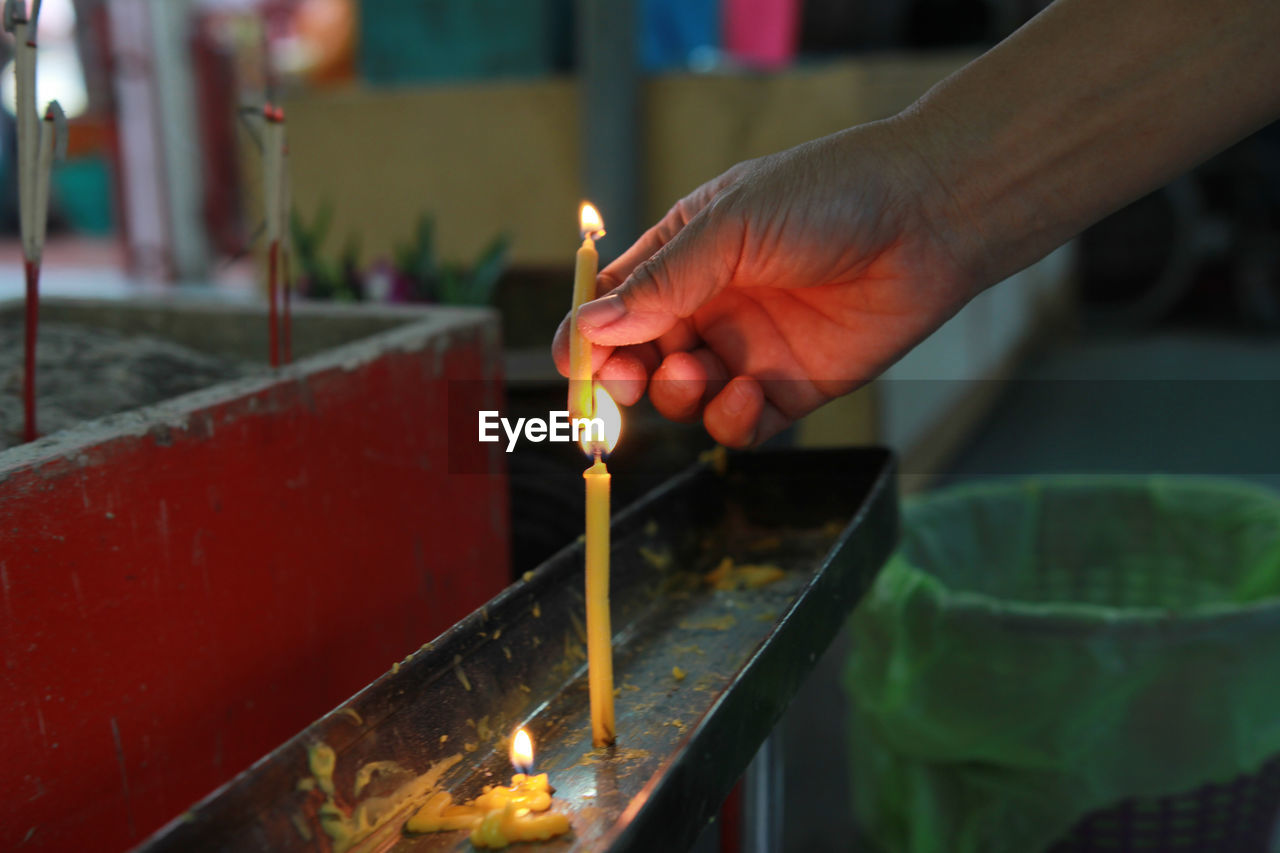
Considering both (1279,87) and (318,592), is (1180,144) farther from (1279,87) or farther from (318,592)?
(318,592)

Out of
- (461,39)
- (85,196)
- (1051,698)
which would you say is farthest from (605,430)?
(85,196)

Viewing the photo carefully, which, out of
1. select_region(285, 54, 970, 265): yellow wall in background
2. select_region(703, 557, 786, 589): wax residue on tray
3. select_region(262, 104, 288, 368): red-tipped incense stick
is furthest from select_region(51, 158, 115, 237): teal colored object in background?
select_region(703, 557, 786, 589): wax residue on tray

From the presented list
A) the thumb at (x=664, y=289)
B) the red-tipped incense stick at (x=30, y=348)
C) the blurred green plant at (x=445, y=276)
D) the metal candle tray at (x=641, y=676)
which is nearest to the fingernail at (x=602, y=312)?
the thumb at (x=664, y=289)

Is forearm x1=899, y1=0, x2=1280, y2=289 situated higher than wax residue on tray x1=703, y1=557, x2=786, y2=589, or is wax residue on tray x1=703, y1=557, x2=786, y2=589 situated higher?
→ forearm x1=899, y1=0, x2=1280, y2=289

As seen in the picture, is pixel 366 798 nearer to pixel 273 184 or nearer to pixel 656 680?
pixel 656 680

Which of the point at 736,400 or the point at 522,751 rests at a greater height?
the point at 736,400

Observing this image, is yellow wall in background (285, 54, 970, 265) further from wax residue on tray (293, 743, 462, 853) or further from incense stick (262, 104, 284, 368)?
wax residue on tray (293, 743, 462, 853)
